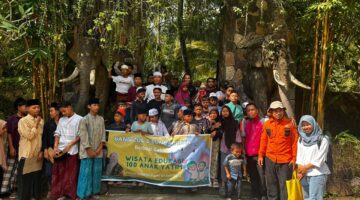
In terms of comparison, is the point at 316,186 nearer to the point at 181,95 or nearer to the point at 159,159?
the point at 159,159

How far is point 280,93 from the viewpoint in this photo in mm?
8211

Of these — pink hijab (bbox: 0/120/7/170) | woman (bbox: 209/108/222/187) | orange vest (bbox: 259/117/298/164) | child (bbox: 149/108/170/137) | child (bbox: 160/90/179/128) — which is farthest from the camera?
child (bbox: 160/90/179/128)

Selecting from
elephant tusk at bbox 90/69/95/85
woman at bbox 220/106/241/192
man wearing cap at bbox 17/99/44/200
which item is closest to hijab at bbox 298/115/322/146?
woman at bbox 220/106/241/192

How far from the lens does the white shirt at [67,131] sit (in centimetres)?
655

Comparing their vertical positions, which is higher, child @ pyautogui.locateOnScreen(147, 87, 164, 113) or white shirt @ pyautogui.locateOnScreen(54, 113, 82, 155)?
child @ pyautogui.locateOnScreen(147, 87, 164, 113)

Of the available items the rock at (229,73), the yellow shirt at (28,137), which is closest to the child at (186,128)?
the yellow shirt at (28,137)

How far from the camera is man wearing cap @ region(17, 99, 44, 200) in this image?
20.8 feet

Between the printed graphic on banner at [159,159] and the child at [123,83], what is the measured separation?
1362 mm

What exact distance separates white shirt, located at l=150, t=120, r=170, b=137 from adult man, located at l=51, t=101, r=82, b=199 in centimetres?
122

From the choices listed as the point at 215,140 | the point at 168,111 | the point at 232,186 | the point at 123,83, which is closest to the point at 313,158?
the point at 232,186

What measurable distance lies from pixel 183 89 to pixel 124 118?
1.31 metres

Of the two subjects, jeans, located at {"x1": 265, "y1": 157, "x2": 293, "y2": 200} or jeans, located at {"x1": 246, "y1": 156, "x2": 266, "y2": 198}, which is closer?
jeans, located at {"x1": 265, "y1": 157, "x2": 293, "y2": 200}

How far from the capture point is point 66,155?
663cm

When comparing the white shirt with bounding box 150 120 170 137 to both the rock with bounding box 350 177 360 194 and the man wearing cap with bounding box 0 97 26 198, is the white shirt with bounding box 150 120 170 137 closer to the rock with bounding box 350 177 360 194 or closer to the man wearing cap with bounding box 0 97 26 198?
the man wearing cap with bounding box 0 97 26 198
